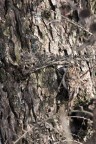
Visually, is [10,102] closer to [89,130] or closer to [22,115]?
[22,115]

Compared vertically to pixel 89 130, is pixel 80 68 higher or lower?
higher

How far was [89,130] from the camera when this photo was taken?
2.51 m

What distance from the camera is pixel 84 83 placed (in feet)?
8.18

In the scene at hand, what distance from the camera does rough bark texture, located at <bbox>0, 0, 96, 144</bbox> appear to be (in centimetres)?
231

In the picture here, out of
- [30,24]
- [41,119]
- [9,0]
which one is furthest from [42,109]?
[9,0]

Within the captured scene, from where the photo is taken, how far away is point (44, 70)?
7.89ft

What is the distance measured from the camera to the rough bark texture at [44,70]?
231cm

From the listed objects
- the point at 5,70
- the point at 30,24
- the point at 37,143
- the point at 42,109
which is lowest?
the point at 37,143

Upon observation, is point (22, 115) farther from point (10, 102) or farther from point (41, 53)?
point (41, 53)

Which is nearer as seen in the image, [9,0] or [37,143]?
[9,0]

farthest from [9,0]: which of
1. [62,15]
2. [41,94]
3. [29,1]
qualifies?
[41,94]

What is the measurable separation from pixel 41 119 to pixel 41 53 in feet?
1.21

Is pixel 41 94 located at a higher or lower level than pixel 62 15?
lower

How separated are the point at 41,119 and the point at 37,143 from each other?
0.15m
